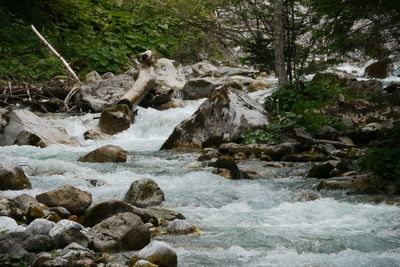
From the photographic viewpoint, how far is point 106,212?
5320mm

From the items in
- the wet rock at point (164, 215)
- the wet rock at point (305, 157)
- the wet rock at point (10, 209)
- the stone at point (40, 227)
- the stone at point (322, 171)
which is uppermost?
the wet rock at point (305, 157)

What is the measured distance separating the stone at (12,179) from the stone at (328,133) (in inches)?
260

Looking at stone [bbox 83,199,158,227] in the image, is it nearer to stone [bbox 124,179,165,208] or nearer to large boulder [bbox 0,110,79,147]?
stone [bbox 124,179,165,208]

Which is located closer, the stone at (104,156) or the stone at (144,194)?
the stone at (144,194)

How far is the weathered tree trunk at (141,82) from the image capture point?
577 inches

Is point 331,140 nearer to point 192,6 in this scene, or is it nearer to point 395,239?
point 395,239

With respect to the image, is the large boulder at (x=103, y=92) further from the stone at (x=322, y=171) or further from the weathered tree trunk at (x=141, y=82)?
the stone at (x=322, y=171)

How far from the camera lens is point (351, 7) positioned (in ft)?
21.4

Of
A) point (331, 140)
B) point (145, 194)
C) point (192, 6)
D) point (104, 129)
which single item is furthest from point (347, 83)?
point (145, 194)

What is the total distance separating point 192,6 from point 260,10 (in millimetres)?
3227

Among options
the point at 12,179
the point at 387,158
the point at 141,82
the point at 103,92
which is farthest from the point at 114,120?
the point at 387,158

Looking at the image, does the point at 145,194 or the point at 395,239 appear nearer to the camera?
the point at 395,239

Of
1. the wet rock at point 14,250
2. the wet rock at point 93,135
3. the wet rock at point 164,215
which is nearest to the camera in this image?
the wet rock at point 14,250

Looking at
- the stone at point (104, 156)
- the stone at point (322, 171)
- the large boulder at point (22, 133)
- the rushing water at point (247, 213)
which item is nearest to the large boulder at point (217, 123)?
the rushing water at point (247, 213)
